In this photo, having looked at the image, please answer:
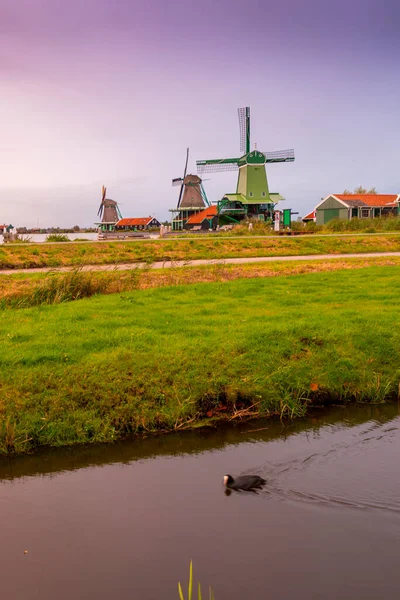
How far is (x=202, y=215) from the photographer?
3147 inches

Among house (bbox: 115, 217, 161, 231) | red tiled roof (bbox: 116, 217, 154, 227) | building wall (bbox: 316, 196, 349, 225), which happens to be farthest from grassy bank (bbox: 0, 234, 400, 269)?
red tiled roof (bbox: 116, 217, 154, 227)

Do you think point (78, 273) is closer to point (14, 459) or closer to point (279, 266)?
point (14, 459)

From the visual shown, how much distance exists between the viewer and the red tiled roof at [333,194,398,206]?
7219cm

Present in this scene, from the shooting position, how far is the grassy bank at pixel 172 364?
25.3 ft

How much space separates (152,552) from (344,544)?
6.15ft

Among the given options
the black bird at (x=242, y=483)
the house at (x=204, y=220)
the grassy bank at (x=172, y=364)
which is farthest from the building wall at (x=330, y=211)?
the black bird at (x=242, y=483)

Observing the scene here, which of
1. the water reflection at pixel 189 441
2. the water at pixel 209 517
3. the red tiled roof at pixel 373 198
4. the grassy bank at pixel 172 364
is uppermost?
the red tiled roof at pixel 373 198

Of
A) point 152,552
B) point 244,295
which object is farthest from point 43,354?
point 244,295

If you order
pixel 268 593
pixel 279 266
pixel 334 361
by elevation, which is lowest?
pixel 268 593

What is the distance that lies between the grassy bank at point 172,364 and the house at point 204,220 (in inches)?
2533

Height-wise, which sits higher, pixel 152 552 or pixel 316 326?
pixel 316 326

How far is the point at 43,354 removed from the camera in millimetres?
8742

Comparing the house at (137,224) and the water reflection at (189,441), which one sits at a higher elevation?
the house at (137,224)

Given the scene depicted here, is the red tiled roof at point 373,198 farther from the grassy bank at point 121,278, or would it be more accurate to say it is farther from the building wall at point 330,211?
the grassy bank at point 121,278
